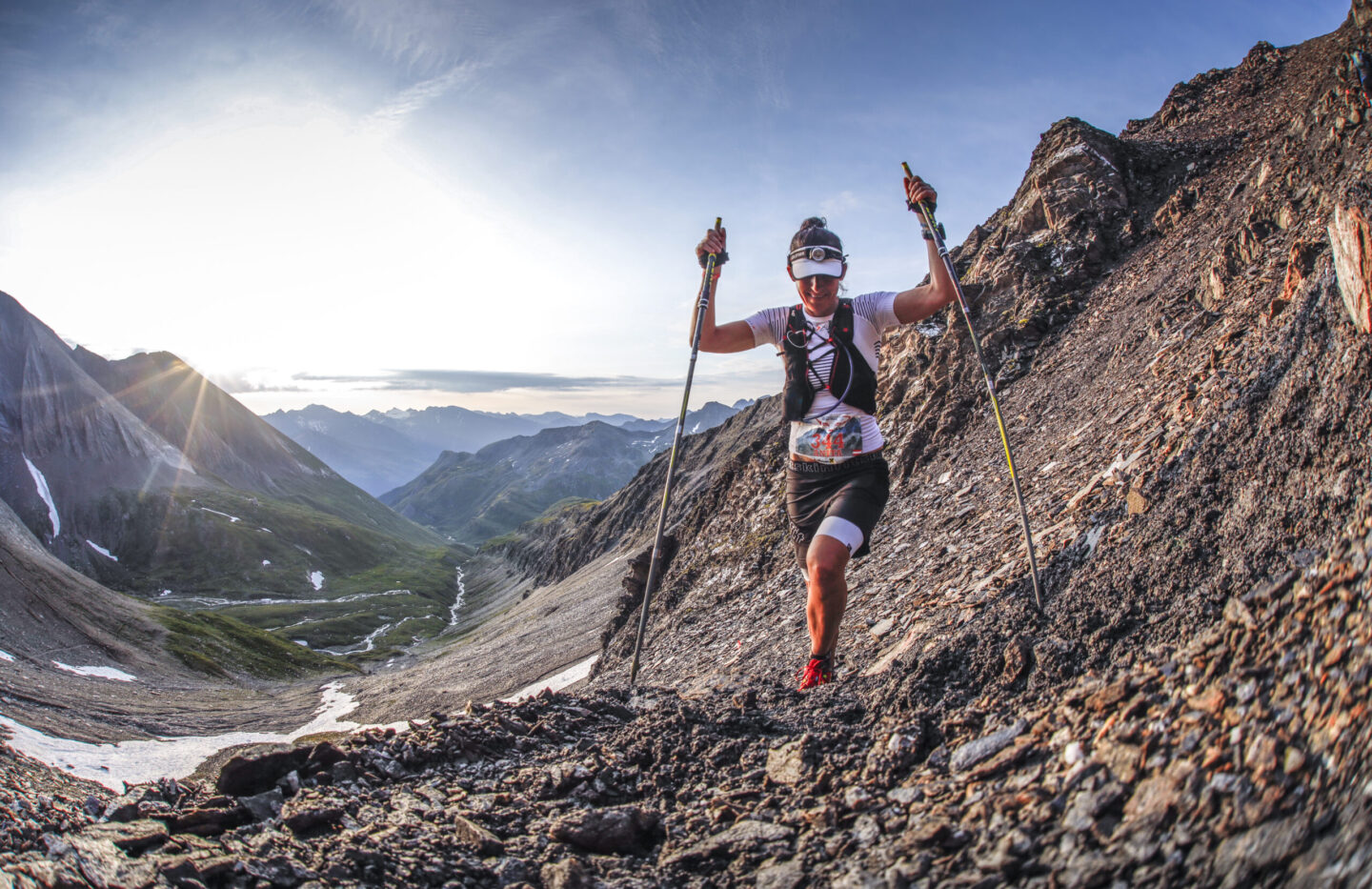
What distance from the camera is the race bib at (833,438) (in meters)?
7.36

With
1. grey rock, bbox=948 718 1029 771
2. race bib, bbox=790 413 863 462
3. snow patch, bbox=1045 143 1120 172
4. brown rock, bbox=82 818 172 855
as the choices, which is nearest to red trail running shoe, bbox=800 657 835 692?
race bib, bbox=790 413 863 462

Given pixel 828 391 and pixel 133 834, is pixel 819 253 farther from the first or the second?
pixel 133 834

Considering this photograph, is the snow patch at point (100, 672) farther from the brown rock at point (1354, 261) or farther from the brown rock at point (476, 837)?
the brown rock at point (1354, 261)

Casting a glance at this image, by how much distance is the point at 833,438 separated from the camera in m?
7.40

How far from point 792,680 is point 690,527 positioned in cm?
2615

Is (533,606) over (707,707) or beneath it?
beneath

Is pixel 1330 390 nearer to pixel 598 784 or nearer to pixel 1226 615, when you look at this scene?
pixel 1226 615

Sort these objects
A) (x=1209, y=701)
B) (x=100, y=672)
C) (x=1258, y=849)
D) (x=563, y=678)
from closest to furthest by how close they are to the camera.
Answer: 1. (x=1258, y=849)
2. (x=1209, y=701)
3. (x=563, y=678)
4. (x=100, y=672)

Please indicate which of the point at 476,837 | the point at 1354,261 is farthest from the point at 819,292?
the point at 476,837

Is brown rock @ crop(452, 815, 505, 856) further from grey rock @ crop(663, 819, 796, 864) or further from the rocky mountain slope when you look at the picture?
grey rock @ crop(663, 819, 796, 864)

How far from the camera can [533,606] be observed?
4525 inches

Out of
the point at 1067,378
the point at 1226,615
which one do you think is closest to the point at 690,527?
the point at 1067,378

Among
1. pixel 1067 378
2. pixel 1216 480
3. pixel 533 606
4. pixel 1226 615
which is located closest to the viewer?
pixel 1226 615

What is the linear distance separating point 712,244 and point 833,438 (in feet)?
10.1
